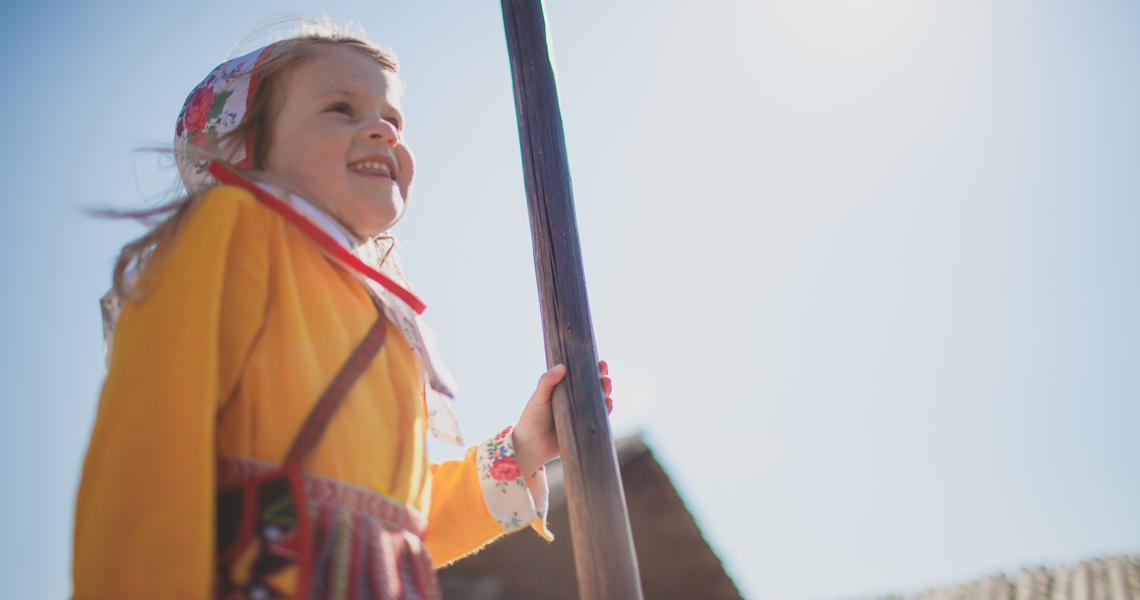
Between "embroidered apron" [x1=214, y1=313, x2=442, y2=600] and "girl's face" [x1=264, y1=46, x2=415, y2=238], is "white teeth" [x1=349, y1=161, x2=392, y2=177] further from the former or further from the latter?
"embroidered apron" [x1=214, y1=313, x2=442, y2=600]

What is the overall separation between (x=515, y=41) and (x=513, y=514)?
1.23 meters

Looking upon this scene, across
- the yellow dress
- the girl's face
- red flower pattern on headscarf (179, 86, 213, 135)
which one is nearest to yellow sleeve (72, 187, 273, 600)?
the yellow dress

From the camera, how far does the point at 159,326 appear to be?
940 millimetres

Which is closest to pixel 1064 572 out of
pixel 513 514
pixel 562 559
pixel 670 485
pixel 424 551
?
pixel 670 485

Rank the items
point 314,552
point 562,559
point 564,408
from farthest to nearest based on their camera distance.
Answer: point 562,559, point 564,408, point 314,552

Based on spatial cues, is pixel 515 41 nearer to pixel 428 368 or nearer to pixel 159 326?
pixel 428 368

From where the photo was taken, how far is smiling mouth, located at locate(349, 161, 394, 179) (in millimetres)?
1476

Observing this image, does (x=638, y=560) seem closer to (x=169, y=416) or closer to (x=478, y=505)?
(x=478, y=505)

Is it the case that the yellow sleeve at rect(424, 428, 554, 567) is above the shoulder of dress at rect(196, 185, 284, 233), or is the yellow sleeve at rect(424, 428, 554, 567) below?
below

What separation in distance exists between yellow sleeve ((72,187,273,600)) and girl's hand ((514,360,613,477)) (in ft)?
2.52

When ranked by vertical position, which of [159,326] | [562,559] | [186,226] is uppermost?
[186,226]

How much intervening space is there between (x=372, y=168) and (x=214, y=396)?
73 centimetres

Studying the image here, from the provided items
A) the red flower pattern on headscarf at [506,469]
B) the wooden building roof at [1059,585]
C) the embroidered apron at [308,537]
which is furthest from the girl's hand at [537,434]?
the wooden building roof at [1059,585]

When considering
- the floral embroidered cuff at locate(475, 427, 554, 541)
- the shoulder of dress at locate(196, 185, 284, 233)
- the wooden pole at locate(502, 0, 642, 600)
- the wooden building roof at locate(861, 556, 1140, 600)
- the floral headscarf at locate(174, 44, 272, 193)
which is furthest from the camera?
the wooden building roof at locate(861, 556, 1140, 600)
